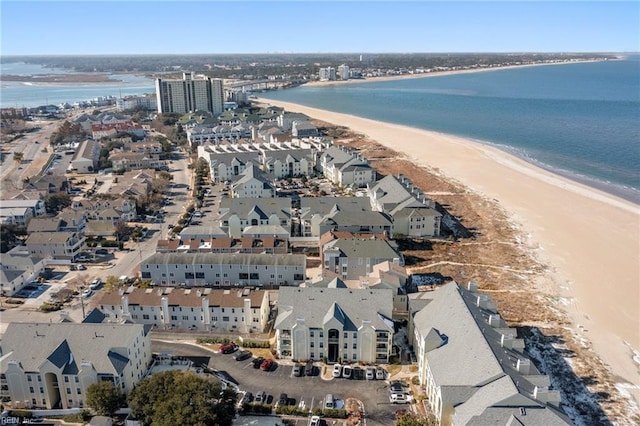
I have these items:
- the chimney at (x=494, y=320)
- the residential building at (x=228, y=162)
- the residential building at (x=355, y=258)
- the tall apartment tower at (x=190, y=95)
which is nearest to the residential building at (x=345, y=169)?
the residential building at (x=228, y=162)

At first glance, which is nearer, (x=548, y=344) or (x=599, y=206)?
(x=548, y=344)

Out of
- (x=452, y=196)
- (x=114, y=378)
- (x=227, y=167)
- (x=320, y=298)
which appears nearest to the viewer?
(x=114, y=378)

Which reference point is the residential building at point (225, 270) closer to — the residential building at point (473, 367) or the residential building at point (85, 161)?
the residential building at point (473, 367)

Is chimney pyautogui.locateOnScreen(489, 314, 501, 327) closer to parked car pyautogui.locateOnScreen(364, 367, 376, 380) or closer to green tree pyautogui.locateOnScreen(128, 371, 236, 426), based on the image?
parked car pyautogui.locateOnScreen(364, 367, 376, 380)

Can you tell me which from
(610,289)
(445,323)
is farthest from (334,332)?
(610,289)

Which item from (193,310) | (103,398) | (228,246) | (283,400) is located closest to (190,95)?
(228,246)

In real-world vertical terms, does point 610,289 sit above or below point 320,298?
below

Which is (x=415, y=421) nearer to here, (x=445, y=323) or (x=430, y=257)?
(x=445, y=323)

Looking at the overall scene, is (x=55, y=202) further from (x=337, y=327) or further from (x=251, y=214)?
(x=337, y=327)
